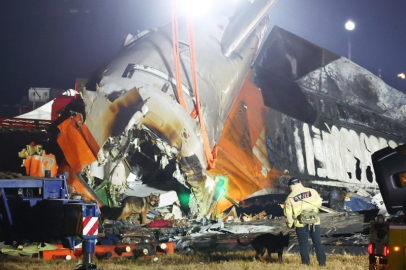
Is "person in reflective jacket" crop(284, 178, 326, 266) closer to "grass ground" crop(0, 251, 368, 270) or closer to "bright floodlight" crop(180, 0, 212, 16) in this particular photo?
"grass ground" crop(0, 251, 368, 270)

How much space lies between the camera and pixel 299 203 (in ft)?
31.0

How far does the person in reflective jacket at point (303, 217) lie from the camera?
936cm

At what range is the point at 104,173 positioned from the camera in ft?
49.8

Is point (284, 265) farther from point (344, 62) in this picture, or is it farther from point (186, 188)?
point (344, 62)

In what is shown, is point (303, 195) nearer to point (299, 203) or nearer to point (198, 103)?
point (299, 203)

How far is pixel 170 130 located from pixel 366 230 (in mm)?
5522

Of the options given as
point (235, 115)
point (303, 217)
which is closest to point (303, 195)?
point (303, 217)

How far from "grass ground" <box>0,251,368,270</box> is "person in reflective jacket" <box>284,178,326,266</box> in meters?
0.24

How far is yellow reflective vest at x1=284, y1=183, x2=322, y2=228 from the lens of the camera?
9398 mm

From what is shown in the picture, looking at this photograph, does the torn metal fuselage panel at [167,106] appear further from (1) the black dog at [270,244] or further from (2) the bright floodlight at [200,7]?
(1) the black dog at [270,244]

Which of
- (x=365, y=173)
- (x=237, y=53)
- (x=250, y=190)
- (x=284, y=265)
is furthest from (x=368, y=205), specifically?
(x=284, y=265)

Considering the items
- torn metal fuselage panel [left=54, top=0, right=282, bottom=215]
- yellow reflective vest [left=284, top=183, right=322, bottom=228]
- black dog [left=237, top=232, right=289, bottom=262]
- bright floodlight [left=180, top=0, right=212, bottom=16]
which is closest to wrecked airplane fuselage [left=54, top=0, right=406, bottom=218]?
torn metal fuselage panel [left=54, top=0, right=282, bottom=215]

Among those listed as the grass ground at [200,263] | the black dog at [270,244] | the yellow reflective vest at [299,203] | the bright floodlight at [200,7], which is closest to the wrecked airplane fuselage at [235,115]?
the bright floodlight at [200,7]

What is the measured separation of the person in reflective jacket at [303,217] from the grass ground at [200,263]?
9.5 inches
